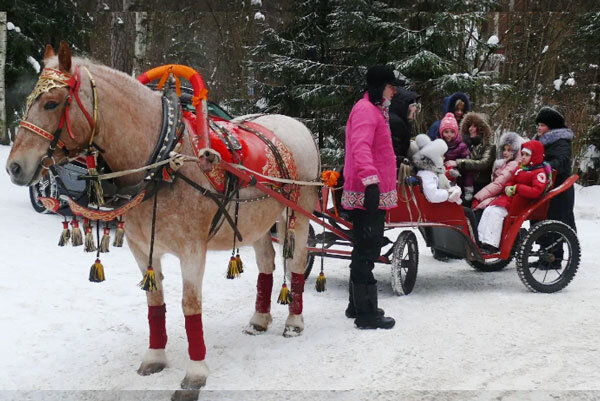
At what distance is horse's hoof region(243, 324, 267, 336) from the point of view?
5.04 meters

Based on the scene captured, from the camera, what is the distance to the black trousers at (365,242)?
5113 millimetres

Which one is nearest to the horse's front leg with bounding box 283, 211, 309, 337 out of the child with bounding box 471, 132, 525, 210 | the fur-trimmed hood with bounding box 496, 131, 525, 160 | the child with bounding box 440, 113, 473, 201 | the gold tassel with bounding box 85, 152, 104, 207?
the gold tassel with bounding box 85, 152, 104, 207

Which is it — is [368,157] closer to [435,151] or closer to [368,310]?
[368,310]

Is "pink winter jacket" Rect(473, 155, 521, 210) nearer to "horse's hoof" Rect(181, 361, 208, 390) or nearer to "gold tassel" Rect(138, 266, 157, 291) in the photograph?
"horse's hoof" Rect(181, 361, 208, 390)

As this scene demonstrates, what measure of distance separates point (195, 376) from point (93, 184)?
4.51ft

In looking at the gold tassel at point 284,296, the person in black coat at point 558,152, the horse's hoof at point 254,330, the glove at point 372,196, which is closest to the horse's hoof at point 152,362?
the horse's hoof at point 254,330

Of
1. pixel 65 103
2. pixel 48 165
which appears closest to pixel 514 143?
pixel 65 103

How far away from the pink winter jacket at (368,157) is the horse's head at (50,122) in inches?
89.4

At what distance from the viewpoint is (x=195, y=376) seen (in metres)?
3.84

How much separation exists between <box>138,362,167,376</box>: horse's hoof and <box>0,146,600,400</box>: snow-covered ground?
0.16 feet

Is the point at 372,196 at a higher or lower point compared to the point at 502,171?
lower

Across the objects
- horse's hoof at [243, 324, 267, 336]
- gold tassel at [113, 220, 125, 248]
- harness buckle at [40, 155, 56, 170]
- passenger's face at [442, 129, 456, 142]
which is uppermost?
passenger's face at [442, 129, 456, 142]

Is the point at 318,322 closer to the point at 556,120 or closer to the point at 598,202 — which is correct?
the point at 556,120

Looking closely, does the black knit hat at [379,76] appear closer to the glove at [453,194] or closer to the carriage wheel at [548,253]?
the glove at [453,194]
